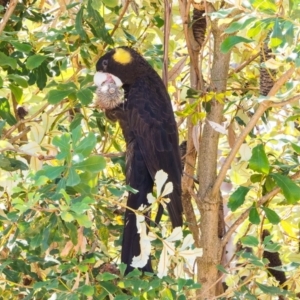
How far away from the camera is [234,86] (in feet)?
6.21

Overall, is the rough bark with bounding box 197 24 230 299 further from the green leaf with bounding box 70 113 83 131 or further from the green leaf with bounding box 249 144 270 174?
the green leaf with bounding box 70 113 83 131

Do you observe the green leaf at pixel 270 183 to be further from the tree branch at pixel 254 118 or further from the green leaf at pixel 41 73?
the green leaf at pixel 41 73

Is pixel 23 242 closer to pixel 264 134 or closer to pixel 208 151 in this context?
pixel 208 151

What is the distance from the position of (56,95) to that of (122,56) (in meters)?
0.38

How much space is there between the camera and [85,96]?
1504mm

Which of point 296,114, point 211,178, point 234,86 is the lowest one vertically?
point 211,178

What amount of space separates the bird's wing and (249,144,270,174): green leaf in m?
0.19

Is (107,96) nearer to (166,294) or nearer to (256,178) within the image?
(256,178)

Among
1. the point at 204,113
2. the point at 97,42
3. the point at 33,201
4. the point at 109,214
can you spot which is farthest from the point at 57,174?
the point at 97,42

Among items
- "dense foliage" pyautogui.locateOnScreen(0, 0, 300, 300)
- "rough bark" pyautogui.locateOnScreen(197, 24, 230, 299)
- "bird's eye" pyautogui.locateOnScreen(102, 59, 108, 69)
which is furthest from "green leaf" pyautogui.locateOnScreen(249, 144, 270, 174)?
"bird's eye" pyautogui.locateOnScreen(102, 59, 108, 69)

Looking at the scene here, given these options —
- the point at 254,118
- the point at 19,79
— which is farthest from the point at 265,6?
the point at 19,79

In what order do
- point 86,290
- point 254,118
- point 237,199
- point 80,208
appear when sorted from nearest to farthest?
point 80,208
point 86,290
point 254,118
point 237,199

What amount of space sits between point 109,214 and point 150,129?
32 centimetres

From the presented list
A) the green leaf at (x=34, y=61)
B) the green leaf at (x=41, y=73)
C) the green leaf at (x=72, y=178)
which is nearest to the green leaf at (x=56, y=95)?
the green leaf at (x=34, y=61)
